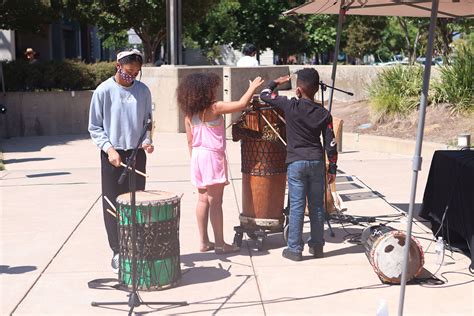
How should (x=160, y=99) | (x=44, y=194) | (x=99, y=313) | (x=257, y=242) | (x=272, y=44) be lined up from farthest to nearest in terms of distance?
(x=272, y=44) → (x=160, y=99) → (x=44, y=194) → (x=257, y=242) → (x=99, y=313)

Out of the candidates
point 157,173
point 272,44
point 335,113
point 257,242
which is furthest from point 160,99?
point 272,44

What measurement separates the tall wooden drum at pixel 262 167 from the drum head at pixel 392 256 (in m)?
1.39

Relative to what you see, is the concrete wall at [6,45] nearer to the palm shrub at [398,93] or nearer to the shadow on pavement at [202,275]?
the palm shrub at [398,93]

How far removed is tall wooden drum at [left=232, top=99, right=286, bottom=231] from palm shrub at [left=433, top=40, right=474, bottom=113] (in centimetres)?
821

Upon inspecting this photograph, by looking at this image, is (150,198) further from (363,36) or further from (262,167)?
(363,36)

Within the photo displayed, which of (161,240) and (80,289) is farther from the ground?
(161,240)

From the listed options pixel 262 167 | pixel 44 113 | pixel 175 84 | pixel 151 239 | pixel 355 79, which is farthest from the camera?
pixel 355 79

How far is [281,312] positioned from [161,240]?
3.54ft

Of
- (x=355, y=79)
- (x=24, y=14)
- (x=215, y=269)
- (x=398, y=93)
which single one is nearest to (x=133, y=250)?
(x=215, y=269)

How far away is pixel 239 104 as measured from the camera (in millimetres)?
6332

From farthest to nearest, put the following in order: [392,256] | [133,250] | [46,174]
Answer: [46,174], [392,256], [133,250]

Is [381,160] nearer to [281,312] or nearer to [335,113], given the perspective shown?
[335,113]

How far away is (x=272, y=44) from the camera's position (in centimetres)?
4312

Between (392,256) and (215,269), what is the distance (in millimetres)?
1567
